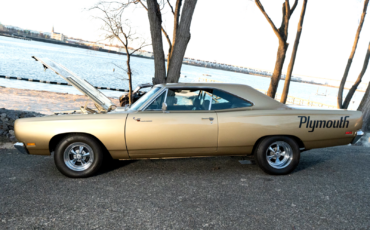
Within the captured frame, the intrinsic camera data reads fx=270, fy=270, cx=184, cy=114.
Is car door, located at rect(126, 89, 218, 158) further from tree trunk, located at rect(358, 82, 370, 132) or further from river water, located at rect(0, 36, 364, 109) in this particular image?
tree trunk, located at rect(358, 82, 370, 132)

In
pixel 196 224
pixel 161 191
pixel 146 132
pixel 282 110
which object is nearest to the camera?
pixel 196 224

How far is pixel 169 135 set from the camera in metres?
4.07

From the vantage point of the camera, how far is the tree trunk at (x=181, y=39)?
7758 mm

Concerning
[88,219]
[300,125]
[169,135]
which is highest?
[300,125]

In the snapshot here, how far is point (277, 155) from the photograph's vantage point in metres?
4.44

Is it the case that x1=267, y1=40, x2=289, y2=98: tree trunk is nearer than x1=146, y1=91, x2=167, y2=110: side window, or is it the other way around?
x1=146, y1=91, x2=167, y2=110: side window

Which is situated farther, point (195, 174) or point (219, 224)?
point (195, 174)

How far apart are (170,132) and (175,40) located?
15.6ft

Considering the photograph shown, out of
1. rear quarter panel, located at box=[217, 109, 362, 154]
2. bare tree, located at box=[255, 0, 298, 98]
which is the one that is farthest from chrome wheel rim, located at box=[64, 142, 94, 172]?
bare tree, located at box=[255, 0, 298, 98]

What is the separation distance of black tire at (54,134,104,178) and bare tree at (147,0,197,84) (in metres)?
4.69

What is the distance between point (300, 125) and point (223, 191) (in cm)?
164

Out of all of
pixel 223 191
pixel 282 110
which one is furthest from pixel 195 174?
pixel 282 110

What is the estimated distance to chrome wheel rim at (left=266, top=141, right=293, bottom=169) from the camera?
4391mm

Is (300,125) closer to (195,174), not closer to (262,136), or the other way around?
(262,136)
